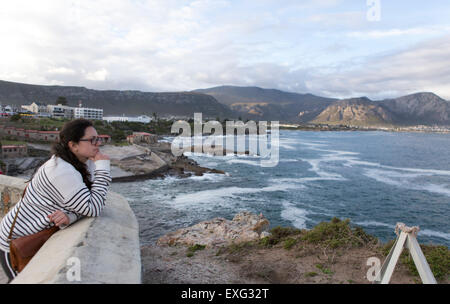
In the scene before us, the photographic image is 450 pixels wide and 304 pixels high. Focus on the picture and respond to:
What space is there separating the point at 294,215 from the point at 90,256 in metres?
18.8

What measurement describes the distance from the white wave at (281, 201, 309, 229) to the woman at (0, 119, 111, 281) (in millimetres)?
16203

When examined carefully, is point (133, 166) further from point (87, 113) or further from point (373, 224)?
point (87, 113)

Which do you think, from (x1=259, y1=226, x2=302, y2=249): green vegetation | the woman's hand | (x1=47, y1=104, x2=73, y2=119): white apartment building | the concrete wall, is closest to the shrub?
(x1=259, y1=226, x2=302, y2=249): green vegetation

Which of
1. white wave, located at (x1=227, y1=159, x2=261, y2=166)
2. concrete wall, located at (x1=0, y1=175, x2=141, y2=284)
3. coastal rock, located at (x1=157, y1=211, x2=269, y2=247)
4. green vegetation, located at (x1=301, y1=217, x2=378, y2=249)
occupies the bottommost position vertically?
white wave, located at (x1=227, y1=159, x2=261, y2=166)

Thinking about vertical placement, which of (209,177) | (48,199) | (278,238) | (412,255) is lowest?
(209,177)

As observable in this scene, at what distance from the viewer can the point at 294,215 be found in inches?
784

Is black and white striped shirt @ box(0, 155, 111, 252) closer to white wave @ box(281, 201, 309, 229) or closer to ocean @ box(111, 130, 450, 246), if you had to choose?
ocean @ box(111, 130, 450, 246)

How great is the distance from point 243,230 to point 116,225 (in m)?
8.89

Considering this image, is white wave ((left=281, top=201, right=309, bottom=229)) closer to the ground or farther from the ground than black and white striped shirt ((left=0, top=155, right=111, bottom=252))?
closer to the ground

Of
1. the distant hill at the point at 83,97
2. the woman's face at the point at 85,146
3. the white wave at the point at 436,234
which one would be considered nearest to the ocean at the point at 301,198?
the white wave at the point at 436,234

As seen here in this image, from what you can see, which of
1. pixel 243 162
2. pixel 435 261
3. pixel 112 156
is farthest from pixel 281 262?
pixel 112 156

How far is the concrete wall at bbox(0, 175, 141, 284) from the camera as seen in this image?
2.15 metres

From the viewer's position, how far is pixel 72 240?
103 inches
